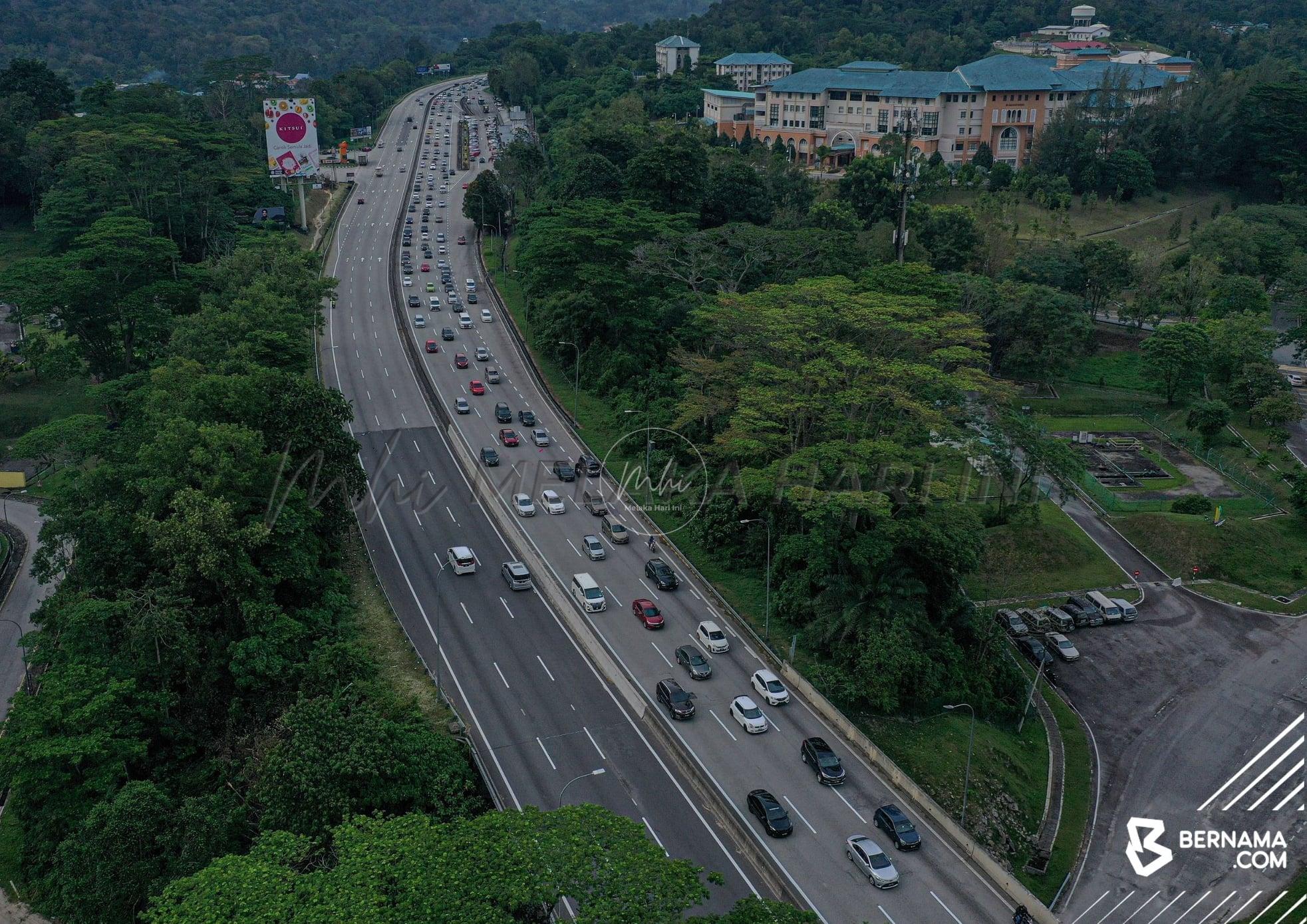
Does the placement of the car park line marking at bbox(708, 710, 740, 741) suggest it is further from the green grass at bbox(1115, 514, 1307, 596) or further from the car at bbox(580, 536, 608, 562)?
the green grass at bbox(1115, 514, 1307, 596)

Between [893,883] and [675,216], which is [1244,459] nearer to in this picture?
[675,216]

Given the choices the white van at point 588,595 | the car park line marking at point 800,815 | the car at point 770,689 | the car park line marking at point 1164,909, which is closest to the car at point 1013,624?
the car at point 770,689

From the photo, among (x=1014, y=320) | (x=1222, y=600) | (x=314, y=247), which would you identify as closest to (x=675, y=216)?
(x=1014, y=320)

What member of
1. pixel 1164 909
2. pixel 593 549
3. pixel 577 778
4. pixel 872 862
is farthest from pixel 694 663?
pixel 1164 909

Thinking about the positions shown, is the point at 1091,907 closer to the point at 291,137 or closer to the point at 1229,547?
the point at 1229,547

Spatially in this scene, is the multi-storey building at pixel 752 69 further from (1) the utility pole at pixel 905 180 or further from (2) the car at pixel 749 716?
(2) the car at pixel 749 716

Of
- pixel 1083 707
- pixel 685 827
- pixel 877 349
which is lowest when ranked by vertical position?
pixel 1083 707

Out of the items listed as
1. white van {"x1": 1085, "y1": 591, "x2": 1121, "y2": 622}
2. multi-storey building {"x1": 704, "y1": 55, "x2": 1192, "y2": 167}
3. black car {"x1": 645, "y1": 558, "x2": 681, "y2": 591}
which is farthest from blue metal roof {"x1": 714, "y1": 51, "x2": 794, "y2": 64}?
black car {"x1": 645, "y1": 558, "x2": 681, "y2": 591}
